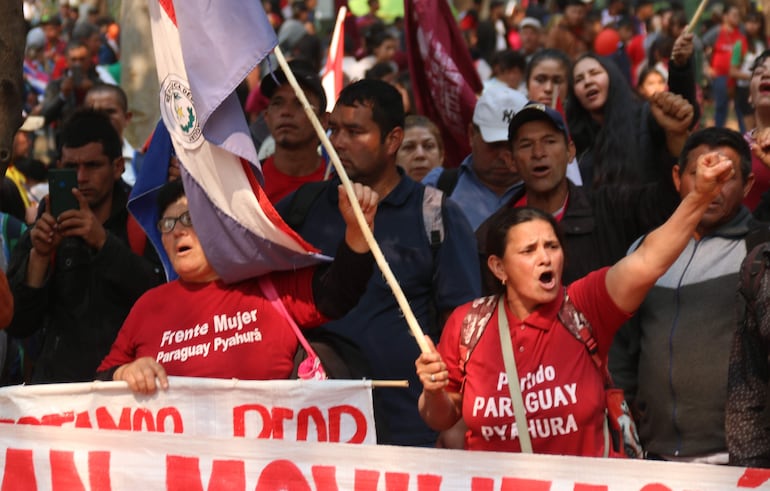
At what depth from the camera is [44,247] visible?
5902 mm

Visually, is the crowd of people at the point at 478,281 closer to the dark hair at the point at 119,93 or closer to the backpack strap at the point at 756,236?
the backpack strap at the point at 756,236

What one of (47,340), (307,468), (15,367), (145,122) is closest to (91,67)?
(145,122)

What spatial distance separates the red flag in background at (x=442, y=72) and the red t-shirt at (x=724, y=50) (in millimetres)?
8942

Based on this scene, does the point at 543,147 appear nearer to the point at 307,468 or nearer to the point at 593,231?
the point at 593,231

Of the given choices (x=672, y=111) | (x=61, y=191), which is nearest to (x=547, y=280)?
(x=672, y=111)

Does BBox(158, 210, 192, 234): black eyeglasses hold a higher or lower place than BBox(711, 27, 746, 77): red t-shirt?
lower

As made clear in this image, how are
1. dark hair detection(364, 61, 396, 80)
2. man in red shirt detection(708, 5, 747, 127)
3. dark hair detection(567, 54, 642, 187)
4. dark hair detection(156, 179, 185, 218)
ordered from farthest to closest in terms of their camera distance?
man in red shirt detection(708, 5, 747, 127) < dark hair detection(364, 61, 396, 80) < dark hair detection(567, 54, 642, 187) < dark hair detection(156, 179, 185, 218)

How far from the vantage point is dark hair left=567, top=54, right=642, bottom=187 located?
7195mm

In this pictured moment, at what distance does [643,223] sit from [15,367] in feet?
10.9

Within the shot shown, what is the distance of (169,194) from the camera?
559 centimetres

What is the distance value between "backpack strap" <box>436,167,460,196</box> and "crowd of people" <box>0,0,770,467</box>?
0.04m

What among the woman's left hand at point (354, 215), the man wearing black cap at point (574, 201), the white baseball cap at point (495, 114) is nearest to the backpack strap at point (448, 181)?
the white baseball cap at point (495, 114)

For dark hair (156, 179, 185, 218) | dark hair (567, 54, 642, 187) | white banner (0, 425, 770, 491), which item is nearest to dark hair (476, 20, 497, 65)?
dark hair (567, 54, 642, 187)

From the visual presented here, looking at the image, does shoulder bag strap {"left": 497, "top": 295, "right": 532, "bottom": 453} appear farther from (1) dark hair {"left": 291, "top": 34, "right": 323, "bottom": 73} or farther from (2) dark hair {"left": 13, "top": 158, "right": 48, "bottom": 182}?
(1) dark hair {"left": 291, "top": 34, "right": 323, "bottom": 73}
